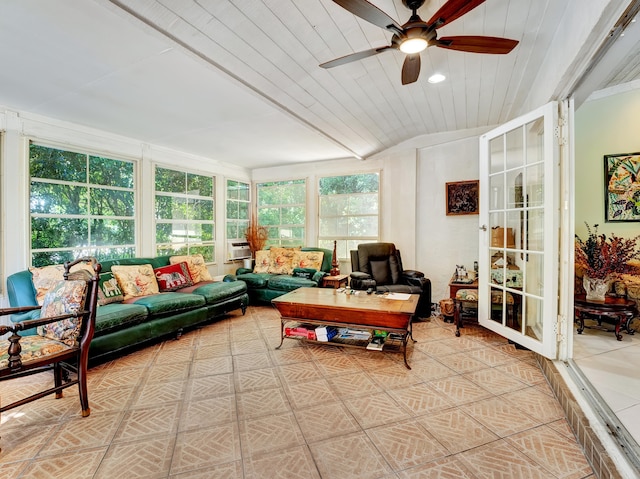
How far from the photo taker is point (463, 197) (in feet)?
14.5

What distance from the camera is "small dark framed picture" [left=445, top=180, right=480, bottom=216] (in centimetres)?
434

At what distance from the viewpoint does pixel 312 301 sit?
3018 mm

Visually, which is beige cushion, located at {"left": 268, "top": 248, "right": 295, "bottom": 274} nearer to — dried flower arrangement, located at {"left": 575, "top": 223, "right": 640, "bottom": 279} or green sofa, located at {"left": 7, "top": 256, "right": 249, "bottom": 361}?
green sofa, located at {"left": 7, "top": 256, "right": 249, "bottom": 361}

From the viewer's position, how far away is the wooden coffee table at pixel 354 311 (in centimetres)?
265

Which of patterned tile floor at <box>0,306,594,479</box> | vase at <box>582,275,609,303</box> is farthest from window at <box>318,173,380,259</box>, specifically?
vase at <box>582,275,609,303</box>

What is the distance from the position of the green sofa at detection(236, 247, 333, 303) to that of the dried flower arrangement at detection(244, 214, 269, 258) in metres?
1.10

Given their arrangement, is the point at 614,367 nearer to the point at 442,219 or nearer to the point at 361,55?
the point at 442,219

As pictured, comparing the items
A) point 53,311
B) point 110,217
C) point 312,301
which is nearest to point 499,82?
point 312,301

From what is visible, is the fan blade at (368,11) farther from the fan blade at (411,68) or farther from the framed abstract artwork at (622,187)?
the framed abstract artwork at (622,187)

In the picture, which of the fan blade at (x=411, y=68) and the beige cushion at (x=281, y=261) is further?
the beige cushion at (x=281, y=261)

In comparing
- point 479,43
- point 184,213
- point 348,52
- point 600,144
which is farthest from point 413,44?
point 184,213

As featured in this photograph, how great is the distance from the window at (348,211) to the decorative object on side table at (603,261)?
2789 mm

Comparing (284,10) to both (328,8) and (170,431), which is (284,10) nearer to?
(328,8)

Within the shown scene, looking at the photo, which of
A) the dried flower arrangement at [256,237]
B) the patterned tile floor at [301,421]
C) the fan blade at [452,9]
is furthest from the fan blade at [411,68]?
the dried flower arrangement at [256,237]
